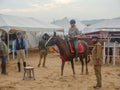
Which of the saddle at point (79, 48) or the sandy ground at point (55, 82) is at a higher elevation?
the saddle at point (79, 48)

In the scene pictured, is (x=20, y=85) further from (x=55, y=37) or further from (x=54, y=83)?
(x=55, y=37)

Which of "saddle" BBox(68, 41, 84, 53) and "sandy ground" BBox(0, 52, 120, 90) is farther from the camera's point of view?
"saddle" BBox(68, 41, 84, 53)

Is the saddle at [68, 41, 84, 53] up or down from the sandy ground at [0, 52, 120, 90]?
up

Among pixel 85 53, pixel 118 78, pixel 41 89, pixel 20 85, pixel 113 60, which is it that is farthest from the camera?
pixel 113 60

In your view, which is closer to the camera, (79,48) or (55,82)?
(55,82)

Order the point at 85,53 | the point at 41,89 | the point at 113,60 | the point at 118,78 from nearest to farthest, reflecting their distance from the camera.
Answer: the point at 41,89, the point at 118,78, the point at 85,53, the point at 113,60

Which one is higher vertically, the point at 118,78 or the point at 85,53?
the point at 85,53

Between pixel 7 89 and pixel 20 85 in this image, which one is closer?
pixel 7 89

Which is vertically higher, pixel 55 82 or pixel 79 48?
pixel 79 48

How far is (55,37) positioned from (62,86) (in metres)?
2.45

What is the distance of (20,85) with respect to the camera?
977cm

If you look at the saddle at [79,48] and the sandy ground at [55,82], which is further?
the saddle at [79,48]

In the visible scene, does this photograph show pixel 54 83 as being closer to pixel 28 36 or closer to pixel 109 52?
pixel 109 52

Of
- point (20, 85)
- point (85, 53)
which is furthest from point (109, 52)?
point (20, 85)
